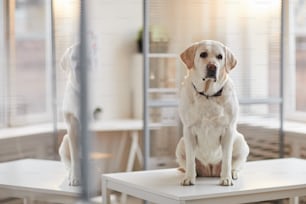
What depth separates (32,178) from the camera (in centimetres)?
204

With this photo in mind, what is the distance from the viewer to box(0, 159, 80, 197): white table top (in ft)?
6.63

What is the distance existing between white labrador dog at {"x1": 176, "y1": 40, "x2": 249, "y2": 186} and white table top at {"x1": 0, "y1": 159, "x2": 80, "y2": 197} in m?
0.52

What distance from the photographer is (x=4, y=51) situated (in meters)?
1.96

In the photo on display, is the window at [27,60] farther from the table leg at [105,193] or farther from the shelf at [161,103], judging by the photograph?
the shelf at [161,103]

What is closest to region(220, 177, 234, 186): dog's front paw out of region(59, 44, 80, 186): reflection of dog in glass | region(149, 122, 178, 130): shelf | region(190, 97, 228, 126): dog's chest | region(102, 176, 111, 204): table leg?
region(190, 97, 228, 126): dog's chest

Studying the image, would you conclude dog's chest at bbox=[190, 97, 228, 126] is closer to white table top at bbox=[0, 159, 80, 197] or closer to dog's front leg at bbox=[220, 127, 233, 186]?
dog's front leg at bbox=[220, 127, 233, 186]

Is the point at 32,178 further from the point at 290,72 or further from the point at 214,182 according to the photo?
the point at 290,72

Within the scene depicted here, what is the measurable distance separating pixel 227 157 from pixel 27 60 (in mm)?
957

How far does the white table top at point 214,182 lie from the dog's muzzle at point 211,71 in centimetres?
46

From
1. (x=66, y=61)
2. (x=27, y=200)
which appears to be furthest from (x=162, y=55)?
(x=27, y=200)

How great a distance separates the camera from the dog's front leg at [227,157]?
226 cm

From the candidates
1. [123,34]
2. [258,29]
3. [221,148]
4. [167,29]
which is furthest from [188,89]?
[123,34]

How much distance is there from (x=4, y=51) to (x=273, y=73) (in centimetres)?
190

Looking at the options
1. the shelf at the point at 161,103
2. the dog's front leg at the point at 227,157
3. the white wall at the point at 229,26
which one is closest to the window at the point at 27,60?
the dog's front leg at the point at 227,157
